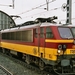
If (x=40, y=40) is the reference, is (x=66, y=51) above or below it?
below

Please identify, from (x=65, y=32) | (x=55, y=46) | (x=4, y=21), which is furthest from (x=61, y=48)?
(x=4, y=21)

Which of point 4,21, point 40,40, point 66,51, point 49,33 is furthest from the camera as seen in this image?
point 4,21

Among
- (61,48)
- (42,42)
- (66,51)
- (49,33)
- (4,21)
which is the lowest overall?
(66,51)

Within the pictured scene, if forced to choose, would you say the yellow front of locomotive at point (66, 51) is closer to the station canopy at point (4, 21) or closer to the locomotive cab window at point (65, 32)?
the locomotive cab window at point (65, 32)

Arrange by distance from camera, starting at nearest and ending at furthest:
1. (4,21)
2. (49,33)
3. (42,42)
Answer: (49,33) → (42,42) → (4,21)

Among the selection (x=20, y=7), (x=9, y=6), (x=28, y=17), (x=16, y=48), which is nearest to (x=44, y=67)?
(x=16, y=48)

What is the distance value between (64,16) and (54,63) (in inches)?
603

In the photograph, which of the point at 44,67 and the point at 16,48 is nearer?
the point at 44,67

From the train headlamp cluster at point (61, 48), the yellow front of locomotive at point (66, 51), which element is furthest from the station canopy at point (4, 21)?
the train headlamp cluster at point (61, 48)

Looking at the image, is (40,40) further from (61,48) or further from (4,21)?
(4,21)

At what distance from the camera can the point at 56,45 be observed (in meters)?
10.3

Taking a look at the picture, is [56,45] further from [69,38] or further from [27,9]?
[27,9]

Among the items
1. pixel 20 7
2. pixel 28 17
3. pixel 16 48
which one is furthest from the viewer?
pixel 20 7

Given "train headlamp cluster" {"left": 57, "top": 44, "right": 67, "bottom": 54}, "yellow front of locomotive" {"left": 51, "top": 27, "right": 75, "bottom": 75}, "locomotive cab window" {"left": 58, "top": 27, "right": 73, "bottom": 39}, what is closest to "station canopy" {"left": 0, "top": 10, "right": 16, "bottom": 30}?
"locomotive cab window" {"left": 58, "top": 27, "right": 73, "bottom": 39}
